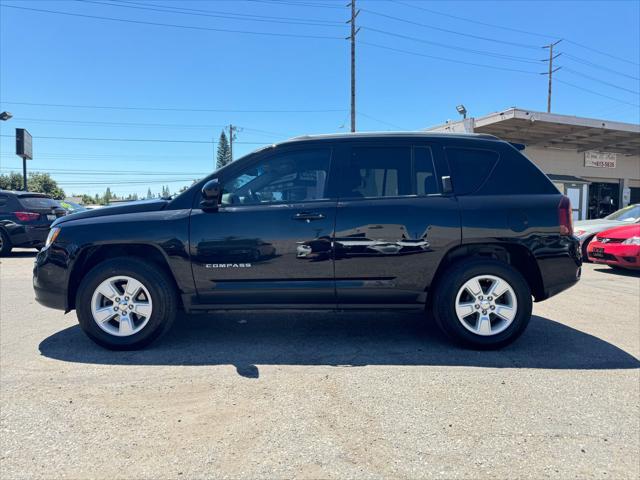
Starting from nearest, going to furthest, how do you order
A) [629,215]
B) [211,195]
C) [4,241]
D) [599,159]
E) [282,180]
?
[211,195]
[282,180]
[629,215]
[4,241]
[599,159]

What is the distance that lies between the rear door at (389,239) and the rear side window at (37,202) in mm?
10243

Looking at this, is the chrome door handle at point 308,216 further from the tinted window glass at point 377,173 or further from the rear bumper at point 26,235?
the rear bumper at point 26,235

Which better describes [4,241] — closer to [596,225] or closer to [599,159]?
[596,225]

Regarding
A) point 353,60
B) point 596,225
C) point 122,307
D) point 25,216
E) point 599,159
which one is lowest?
point 122,307

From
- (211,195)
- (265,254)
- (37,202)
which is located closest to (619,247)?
(265,254)

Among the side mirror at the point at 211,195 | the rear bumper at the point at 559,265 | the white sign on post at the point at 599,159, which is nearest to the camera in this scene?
the side mirror at the point at 211,195

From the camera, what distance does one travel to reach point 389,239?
12.1 feet

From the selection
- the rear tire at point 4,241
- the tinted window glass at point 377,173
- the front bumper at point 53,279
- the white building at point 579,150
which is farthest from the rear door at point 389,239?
the white building at point 579,150

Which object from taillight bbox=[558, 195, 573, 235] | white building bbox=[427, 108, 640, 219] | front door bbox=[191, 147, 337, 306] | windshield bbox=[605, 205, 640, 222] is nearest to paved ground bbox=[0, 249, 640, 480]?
front door bbox=[191, 147, 337, 306]

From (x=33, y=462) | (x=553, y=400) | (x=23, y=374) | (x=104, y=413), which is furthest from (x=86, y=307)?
(x=553, y=400)

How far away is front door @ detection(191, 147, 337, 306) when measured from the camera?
12.1ft

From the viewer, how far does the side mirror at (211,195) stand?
3660mm

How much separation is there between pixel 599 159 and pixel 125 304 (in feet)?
79.7

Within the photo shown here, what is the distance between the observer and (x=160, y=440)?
2393 mm
